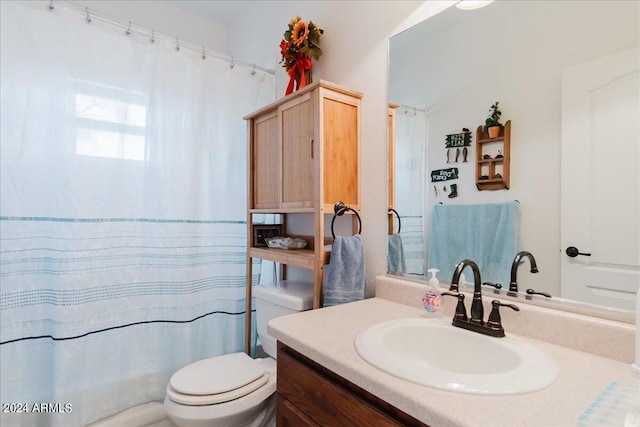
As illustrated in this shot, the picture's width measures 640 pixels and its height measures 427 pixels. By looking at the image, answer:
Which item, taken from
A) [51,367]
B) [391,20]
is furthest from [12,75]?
[391,20]

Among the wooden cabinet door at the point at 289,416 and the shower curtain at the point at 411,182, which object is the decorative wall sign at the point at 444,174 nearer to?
the shower curtain at the point at 411,182

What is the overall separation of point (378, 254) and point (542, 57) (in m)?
0.90

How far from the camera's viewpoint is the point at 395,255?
4.60 ft

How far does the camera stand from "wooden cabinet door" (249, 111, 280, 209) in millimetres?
1777

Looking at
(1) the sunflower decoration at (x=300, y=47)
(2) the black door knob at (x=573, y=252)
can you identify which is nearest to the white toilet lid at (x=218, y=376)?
(2) the black door knob at (x=573, y=252)

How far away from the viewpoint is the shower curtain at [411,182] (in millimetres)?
1313

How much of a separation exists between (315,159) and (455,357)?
91cm

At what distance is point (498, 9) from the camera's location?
1072mm

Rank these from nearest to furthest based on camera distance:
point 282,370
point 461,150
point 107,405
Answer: point 282,370, point 461,150, point 107,405

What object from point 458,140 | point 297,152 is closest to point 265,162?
point 297,152

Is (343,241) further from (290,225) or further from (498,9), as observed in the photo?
(498,9)

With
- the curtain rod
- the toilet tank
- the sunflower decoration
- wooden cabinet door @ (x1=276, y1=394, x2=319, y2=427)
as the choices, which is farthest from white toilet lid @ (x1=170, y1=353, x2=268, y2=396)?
the curtain rod

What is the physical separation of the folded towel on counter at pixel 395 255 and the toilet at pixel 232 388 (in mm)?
417

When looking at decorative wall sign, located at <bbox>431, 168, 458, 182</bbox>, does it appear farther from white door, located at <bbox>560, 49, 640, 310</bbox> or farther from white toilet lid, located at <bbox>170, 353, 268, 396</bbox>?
white toilet lid, located at <bbox>170, 353, 268, 396</bbox>
